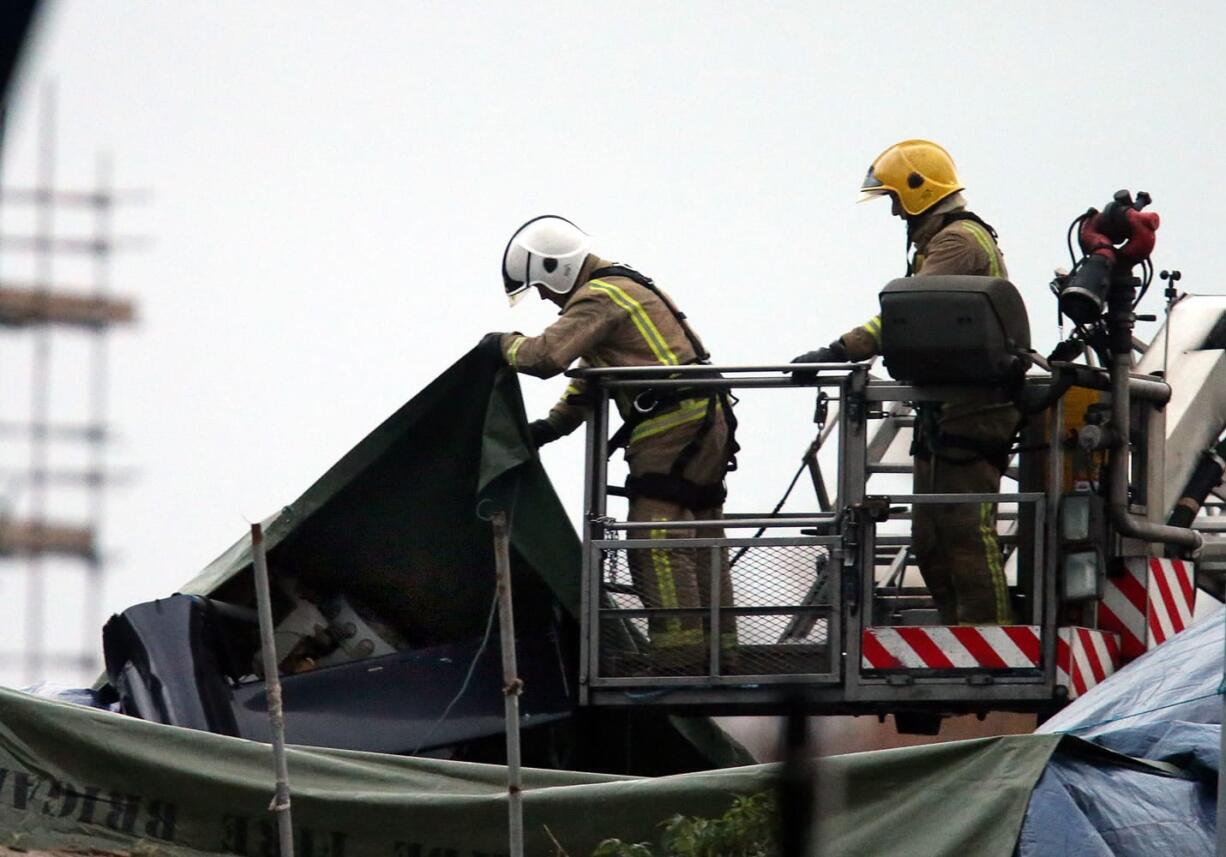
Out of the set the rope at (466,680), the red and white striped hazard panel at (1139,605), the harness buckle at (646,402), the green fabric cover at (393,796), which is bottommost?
the green fabric cover at (393,796)

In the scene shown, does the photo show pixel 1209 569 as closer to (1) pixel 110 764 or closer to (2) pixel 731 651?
(2) pixel 731 651

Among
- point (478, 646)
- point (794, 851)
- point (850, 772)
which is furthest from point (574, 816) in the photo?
point (794, 851)

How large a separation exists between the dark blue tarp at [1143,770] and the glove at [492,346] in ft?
8.99

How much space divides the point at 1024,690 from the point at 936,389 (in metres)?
1.24

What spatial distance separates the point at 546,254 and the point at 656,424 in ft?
3.51

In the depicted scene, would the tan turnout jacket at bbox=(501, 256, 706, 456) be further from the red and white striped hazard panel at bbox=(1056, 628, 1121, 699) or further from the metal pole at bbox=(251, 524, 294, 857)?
the metal pole at bbox=(251, 524, 294, 857)

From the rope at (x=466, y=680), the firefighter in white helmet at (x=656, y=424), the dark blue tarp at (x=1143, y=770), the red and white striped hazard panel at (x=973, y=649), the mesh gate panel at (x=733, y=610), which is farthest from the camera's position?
the rope at (x=466, y=680)

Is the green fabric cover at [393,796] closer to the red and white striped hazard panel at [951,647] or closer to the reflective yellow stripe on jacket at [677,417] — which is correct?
the red and white striped hazard panel at [951,647]

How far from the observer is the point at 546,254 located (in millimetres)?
9289

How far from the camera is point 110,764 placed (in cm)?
802

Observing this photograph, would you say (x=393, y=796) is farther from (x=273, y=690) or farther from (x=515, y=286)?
(x=515, y=286)

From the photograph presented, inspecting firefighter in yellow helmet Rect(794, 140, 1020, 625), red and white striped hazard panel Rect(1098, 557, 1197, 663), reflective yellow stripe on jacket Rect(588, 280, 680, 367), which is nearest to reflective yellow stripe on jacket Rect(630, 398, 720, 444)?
reflective yellow stripe on jacket Rect(588, 280, 680, 367)

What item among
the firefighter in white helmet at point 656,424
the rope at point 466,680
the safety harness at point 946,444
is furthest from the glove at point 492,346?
the safety harness at point 946,444

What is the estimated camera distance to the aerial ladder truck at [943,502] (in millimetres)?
8172
